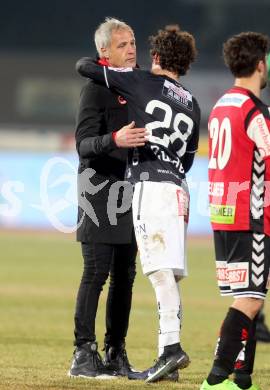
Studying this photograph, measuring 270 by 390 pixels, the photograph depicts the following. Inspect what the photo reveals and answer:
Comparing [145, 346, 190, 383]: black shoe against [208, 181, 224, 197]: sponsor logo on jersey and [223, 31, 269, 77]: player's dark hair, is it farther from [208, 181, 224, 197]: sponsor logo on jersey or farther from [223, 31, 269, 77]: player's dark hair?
[223, 31, 269, 77]: player's dark hair

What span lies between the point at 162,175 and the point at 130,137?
0.33 m

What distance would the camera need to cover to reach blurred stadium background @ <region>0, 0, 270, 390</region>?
8.45m

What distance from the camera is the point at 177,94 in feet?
21.1

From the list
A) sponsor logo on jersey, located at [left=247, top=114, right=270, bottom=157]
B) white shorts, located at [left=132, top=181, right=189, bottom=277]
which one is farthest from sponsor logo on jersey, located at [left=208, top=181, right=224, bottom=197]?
white shorts, located at [left=132, top=181, right=189, bottom=277]

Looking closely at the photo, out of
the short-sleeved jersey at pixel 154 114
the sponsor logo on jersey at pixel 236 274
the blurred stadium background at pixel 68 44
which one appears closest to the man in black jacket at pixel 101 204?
the short-sleeved jersey at pixel 154 114

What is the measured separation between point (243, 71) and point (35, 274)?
9.39 metres

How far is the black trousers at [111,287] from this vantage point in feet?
22.1

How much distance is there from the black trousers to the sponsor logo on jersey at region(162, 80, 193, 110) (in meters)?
1.00

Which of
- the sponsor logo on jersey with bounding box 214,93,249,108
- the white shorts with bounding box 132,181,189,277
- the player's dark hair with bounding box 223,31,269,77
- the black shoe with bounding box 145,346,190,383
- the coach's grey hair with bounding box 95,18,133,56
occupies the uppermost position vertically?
the coach's grey hair with bounding box 95,18,133,56

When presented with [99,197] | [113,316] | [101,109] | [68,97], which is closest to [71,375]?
[113,316]

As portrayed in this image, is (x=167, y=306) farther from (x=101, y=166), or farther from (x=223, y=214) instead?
(x=101, y=166)

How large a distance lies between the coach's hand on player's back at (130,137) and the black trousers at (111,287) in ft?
2.71

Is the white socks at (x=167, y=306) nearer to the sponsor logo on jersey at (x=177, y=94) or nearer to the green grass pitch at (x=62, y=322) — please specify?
the green grass pitch at (x=62, y=322)

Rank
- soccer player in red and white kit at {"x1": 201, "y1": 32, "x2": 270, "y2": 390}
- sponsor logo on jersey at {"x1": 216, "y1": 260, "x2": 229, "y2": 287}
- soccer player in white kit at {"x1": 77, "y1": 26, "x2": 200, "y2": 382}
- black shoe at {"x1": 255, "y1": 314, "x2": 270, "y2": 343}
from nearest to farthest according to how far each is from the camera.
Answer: soccer player in red and white kit at {"x1": 201, "y1": 32, "x2": 270, "y2": 390}
sponsor logo on jersey at {"x1": 216, "y1": 260, "x2": 229, "y2": 287}
soccer player in white kit at {"x1": 77, "y1": 26, "x2": 200, "y2": 382}
black shoe at {"x1": 255, "y1": 314, "x2": 270, "y2": 343}
